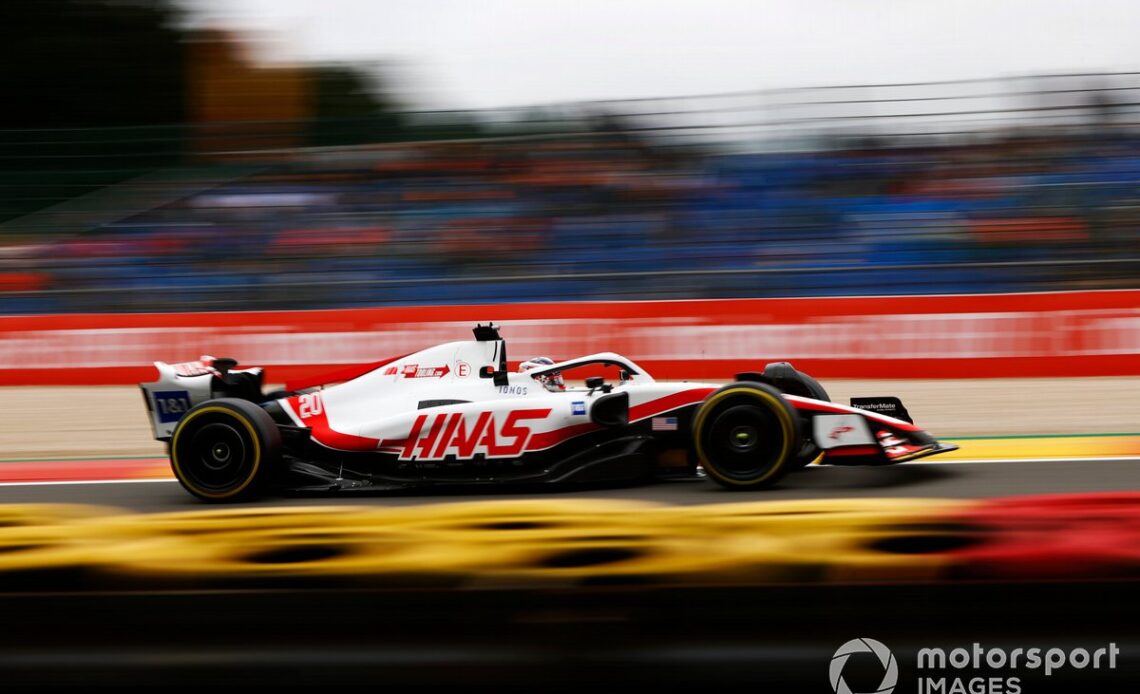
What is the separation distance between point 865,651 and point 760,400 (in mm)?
3178

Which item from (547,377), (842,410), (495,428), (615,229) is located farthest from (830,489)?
(615,229)

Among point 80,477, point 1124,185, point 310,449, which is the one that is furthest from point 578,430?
point 1124,185

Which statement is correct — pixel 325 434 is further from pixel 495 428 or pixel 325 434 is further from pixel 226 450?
pixel 495 428

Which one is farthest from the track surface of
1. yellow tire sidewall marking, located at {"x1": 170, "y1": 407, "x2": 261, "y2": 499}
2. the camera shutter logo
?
the camera shutter logo

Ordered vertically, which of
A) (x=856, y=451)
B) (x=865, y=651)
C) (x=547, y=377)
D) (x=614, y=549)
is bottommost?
(x=865, y=651)

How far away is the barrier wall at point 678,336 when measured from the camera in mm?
10656

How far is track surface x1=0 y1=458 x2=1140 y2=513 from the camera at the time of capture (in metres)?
6.12

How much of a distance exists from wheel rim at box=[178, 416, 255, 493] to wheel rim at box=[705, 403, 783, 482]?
8.43 feet

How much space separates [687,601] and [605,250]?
32.5ft

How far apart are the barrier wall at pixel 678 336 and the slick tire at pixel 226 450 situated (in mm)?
4837

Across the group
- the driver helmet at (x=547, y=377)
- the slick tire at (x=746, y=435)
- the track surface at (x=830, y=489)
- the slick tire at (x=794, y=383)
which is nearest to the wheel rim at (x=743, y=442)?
the slick tire at (x=746, y=435)

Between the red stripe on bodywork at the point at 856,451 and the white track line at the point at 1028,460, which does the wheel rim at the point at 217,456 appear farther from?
the white track line at the point at 1028,460

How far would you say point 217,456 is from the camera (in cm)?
669

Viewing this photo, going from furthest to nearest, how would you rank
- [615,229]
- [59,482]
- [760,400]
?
[615,229], [59,482], [760,400]
